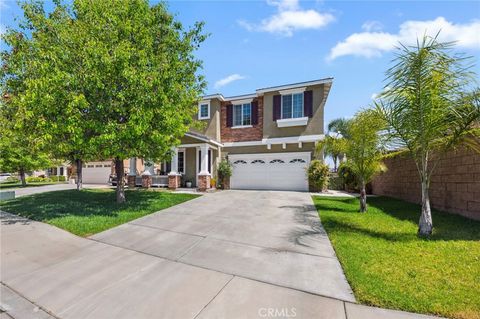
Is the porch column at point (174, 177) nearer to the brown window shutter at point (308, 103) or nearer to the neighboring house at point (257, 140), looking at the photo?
the neighboring house at point (257, 140)

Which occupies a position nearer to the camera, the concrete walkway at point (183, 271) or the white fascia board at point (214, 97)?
the concrete walkway at point (183, 271)

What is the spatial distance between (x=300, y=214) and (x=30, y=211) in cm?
1054

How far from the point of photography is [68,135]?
8.66 meters

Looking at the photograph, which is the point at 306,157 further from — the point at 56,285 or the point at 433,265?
the point at 56,285

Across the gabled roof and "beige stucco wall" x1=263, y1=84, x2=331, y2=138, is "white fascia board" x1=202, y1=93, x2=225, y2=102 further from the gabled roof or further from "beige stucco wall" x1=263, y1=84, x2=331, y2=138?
"beige stucco wall" x1=263, y1=84, x2=331, y2=138

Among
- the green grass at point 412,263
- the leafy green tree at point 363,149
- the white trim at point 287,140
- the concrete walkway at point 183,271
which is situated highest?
the white trim at point 287,140

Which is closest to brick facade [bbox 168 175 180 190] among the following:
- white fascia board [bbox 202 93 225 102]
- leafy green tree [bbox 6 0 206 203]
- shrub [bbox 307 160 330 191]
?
white fascia board [bbox 202 93 225 102]

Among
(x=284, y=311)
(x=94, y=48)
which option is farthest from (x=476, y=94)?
(x=94, y=48)

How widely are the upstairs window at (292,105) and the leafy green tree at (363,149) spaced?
22.7 ft

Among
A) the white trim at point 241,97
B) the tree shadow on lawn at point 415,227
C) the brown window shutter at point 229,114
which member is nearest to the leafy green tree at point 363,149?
the tree shadow on lawn at point 415,227

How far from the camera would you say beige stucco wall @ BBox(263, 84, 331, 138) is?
51.1ft

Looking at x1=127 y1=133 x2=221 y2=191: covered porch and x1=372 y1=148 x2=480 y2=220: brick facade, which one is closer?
x1=372 y1=148 x2=480 y2=220: brick facade

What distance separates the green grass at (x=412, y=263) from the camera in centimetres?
313

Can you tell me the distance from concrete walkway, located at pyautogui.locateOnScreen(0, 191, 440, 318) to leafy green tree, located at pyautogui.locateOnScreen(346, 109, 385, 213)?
322cm
